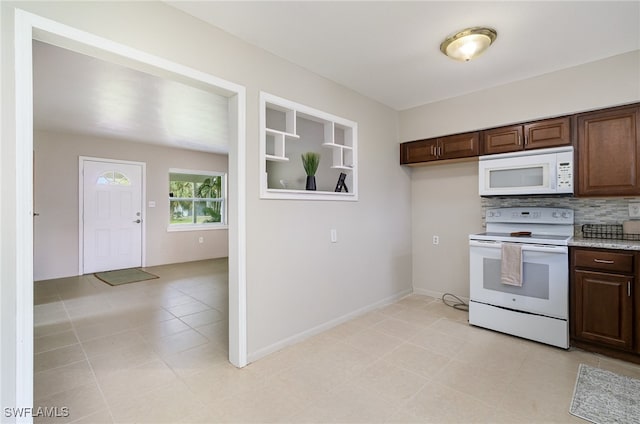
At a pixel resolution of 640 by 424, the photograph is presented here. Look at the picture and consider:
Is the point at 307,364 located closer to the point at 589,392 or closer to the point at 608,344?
the point at 589,392

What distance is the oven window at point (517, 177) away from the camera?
2.91m

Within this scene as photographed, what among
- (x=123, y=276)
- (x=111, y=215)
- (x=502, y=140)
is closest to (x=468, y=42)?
(x=502, y=140)

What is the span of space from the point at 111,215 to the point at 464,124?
19.5 feet

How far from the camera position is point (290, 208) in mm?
2654

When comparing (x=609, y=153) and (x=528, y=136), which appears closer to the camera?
(x=609, y=153)

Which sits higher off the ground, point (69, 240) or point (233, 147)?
point (233, 147)

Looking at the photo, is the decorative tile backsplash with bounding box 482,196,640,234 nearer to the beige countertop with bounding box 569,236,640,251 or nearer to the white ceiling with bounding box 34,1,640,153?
the beige countertop with bounding box 569,236,640,251

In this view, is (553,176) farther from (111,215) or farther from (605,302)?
(111,215)

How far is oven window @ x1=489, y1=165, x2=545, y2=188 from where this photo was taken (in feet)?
9.54

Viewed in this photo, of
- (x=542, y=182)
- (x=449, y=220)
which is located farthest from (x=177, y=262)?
(x=542, y=182)

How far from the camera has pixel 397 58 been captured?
2625 mm

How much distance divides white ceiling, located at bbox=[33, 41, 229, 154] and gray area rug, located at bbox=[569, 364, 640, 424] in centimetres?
358
